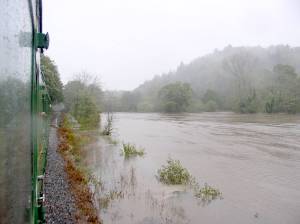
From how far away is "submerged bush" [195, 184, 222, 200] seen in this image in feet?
30.1

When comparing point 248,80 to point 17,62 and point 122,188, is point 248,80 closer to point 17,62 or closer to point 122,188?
point 122,188

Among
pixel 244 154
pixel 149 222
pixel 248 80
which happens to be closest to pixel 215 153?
pixel 244 154

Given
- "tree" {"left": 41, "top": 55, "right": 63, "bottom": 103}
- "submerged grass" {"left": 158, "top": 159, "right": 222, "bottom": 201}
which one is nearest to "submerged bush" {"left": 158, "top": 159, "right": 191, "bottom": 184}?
"submerged grass" {"left": 158, "top": 159, "right": 222, "bottom": 201}

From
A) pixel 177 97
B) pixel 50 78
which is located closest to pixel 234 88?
pixel 177 97

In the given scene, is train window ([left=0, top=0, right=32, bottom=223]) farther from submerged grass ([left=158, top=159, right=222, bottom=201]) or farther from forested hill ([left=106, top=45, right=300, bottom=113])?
forested hill ([left=106, top=45, right=300, bottom=113])

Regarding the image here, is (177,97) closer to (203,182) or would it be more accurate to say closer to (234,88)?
(234,88)

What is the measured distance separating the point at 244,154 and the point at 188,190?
7.57 meters

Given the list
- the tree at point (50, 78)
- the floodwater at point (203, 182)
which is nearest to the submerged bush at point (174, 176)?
A: the floodwater at point (203, 182)

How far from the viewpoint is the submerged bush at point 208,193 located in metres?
9.17

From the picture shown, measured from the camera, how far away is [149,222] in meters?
7.34

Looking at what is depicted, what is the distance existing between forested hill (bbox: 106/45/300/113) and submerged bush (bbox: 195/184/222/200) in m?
46.4

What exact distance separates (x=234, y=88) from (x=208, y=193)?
74.8 metres

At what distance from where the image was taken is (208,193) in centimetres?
938

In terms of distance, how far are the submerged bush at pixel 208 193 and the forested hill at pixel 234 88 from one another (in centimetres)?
4636
